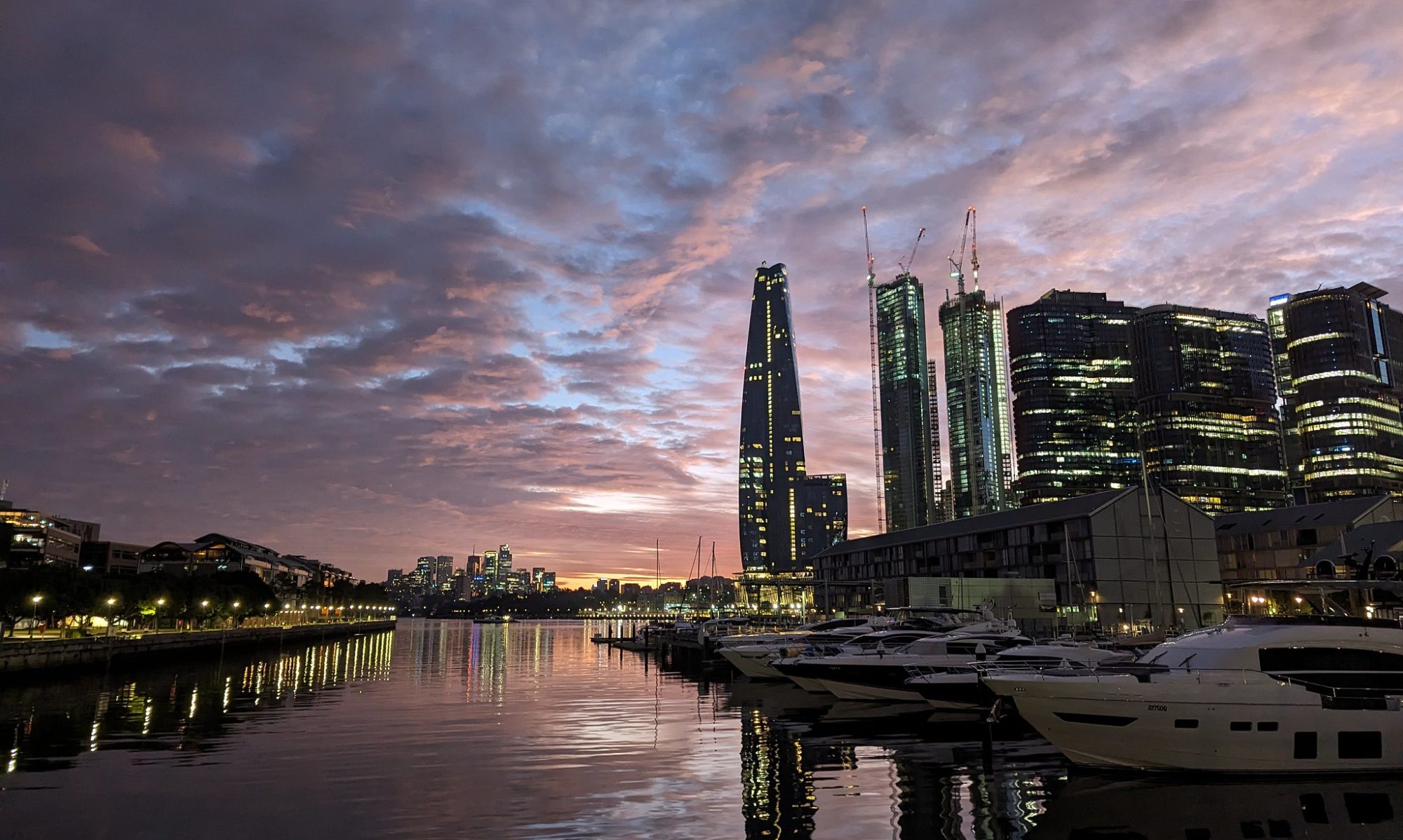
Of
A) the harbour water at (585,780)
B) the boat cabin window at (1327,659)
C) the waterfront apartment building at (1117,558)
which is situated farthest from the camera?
the waterfront apartment building at (1117,558)

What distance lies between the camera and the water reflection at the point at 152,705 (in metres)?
29.9

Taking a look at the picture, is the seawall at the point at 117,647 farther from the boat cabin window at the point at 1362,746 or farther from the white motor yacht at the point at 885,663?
the boat cabin window at the point at 1362,746

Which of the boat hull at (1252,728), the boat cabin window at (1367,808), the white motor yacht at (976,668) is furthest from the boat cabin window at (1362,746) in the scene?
the white motor yacht at (976,668)

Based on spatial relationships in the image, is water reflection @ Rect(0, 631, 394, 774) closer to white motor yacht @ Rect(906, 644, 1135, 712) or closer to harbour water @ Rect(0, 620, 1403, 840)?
harbour water @ Rect(0, 620, 1403, 840)

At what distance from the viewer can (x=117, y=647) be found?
74.6 metres

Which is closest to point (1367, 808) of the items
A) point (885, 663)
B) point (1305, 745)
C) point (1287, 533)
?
point (1305, 745)

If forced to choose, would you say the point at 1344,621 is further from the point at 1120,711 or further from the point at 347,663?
the point at 347,663

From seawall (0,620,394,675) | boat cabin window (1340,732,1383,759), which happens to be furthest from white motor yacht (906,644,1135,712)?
seawall (0,620,394,675)

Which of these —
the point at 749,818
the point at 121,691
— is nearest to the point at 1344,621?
the point at 749,818

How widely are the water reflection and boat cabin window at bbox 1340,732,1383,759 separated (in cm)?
3504

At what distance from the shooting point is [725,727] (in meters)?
35.8

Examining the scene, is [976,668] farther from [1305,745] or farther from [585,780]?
[585,780]

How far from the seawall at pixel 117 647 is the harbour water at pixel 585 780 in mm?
19780

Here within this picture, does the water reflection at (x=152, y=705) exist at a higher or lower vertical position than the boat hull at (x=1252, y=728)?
lower
